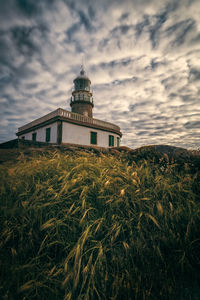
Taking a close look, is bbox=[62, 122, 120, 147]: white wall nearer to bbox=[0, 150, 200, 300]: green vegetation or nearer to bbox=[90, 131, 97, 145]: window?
bbox=[90, 131, 97, 145]: window

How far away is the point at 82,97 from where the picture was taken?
2203 centimetres

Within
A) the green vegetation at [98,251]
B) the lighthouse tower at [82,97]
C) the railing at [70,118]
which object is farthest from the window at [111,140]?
the green vegetation at [98,251]

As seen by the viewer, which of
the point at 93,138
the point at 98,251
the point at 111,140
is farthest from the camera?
the point at 111,140

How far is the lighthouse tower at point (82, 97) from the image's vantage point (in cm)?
2181

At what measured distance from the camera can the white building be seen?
14810 millimetres

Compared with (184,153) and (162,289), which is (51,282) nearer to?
(162,289)

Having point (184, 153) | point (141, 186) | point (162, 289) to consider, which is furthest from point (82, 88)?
point (162, 289)

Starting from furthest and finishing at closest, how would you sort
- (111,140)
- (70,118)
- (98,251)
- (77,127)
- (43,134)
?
1. (111,140)
2. (43,134)
3. (77,127)
4. (70,118)
5. (98,251)

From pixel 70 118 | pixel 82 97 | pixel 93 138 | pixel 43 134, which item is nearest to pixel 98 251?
pixel 70 118

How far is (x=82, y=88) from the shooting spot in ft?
75.0

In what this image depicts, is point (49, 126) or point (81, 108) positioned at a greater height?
point (81, 108)

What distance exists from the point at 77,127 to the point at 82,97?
313 inches

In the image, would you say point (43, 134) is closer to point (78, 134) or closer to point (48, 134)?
point (48, 134)

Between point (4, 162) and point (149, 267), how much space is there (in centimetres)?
440
